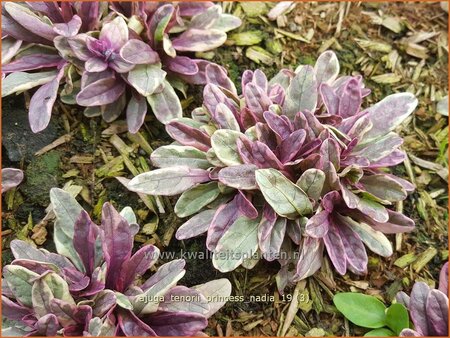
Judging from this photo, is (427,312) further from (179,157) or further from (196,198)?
(179,157)

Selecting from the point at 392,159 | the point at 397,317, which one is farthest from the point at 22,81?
the point at 397,317

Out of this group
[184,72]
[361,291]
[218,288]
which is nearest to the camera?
[218,288]

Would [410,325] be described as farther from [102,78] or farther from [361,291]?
[102,78]

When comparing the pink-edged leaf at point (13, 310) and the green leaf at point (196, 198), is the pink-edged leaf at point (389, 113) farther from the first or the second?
the pink-edged leaf at point (13, 310)

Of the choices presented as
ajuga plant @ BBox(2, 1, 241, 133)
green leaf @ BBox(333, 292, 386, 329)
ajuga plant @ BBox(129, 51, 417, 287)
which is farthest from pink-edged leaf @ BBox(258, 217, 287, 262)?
ajuga plant @ BBox(2, 1, 241, 133)

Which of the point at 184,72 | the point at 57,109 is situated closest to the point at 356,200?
the point at 184,72

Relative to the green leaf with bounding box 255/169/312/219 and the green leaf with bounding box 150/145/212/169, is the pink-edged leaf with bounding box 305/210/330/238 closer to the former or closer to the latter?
the green leaf with bounding box 255/169/312/219
